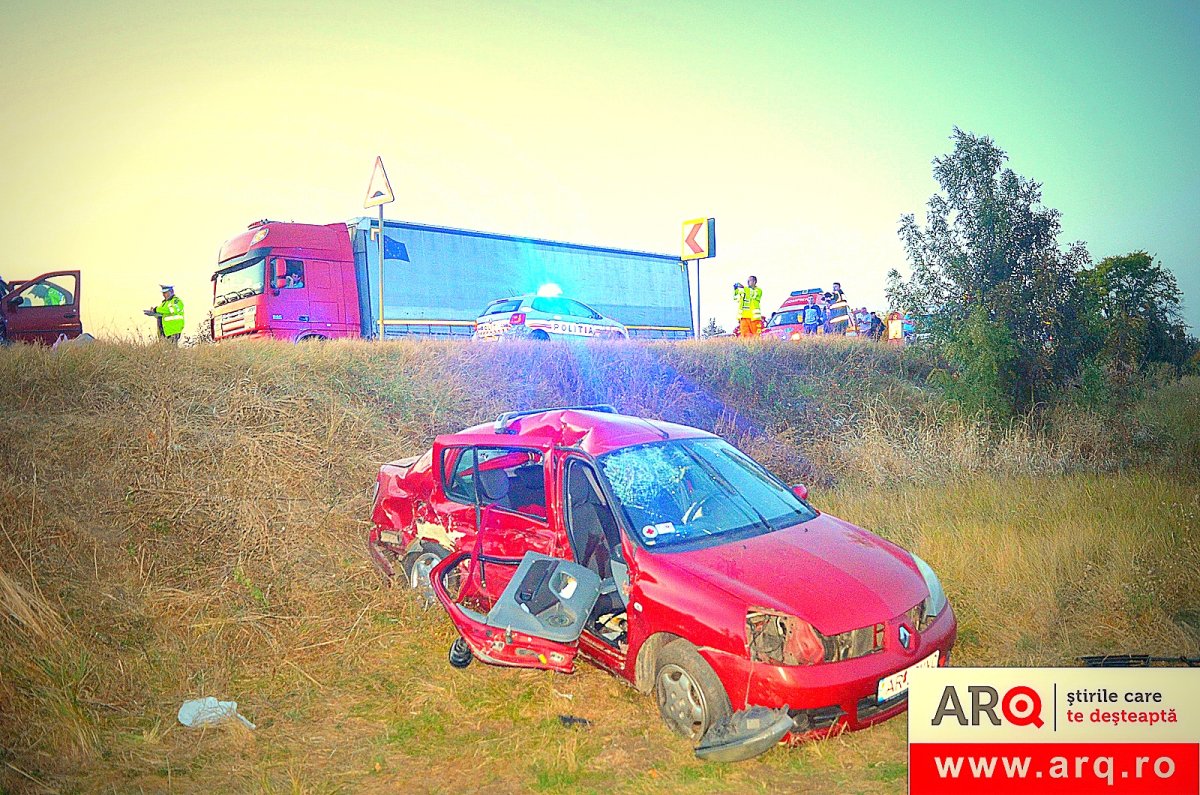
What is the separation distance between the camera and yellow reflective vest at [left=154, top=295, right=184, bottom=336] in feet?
53.3

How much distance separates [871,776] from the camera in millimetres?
3945

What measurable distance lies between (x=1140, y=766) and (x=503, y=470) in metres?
4.12

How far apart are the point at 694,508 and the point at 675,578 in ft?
2.55

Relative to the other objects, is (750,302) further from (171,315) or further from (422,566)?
(422,566)

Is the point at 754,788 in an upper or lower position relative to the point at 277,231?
lower

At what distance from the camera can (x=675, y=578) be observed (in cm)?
438

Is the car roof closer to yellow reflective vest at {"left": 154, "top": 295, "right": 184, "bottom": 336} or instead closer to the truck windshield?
the truck windshield

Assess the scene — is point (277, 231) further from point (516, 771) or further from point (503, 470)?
point (516, 771)

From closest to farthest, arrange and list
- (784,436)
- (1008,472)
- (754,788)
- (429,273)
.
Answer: (754,788)
(1008,472)
(784,436)
(429,273)

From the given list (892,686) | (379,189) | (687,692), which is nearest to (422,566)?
(687,692)

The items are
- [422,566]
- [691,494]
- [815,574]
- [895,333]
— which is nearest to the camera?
[815,574]

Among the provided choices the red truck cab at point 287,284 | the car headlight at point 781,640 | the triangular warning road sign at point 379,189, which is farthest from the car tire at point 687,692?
the red truck cab at point 287,284

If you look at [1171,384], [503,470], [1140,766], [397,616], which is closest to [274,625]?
[397,616]

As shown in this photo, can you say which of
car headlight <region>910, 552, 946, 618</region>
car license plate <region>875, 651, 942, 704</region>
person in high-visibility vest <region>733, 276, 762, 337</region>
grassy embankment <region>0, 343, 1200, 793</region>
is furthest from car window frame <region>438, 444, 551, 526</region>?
person in high-visibility vest <region>733, 276, 762, 337</region>
